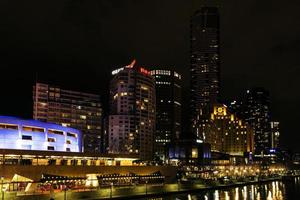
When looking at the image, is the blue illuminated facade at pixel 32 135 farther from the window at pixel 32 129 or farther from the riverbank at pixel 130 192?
the riverbank at pixel 130 192

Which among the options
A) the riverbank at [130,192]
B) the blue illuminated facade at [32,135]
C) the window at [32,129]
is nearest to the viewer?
the riverbank at [130,192]

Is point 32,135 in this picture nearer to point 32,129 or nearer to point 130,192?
point 32,129

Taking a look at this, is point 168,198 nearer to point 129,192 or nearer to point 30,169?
point 129,192

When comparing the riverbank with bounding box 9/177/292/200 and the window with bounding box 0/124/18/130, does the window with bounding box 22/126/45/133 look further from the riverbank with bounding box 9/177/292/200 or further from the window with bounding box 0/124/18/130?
the riverbank with bounding box 9/177/292/200

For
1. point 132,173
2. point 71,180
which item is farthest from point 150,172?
point 71,180

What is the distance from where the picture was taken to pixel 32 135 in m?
105

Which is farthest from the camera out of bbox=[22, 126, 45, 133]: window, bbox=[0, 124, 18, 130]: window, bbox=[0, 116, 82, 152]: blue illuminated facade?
bbox=[22, 126, 45, 133]: window

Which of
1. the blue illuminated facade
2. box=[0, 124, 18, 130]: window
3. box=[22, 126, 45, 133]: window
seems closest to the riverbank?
the blue illuminated facade

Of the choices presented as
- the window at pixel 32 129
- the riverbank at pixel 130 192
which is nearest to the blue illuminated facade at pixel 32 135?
the window at pixel 32 129

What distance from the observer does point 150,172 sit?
11538cm

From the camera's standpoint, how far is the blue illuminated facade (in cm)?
9900

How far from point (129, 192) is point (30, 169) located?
19.2 meters

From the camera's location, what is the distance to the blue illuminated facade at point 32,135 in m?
99.0

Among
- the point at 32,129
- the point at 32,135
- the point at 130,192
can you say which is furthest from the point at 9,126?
the point at 130,192
